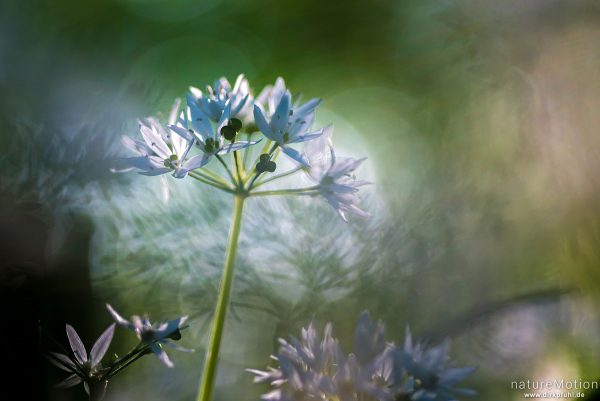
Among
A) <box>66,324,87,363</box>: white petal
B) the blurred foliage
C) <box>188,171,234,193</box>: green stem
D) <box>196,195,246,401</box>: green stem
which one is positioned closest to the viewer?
<box>196,195,246,401</box>: green stem

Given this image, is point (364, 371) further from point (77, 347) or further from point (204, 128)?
point (204, 128)

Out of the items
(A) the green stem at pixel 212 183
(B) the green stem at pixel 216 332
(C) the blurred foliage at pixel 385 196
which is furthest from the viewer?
(C) the blurred foliage at pixel 385 196

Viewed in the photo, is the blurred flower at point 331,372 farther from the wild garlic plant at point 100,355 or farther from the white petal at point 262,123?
the white petal at point 262,123

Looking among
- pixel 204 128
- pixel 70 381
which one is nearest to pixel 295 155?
pixel 204 128

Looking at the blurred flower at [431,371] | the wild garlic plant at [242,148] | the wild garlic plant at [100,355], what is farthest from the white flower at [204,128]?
the blurred flower at [431,371]

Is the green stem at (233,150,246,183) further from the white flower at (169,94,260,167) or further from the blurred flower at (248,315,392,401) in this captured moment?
the blurred flower at (248,315,392,401)

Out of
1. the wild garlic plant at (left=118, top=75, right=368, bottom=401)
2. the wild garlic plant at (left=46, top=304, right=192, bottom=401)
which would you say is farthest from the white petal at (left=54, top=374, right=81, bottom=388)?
the wild garlic plant at (left=118, top=75, right=368, bottom=401)
